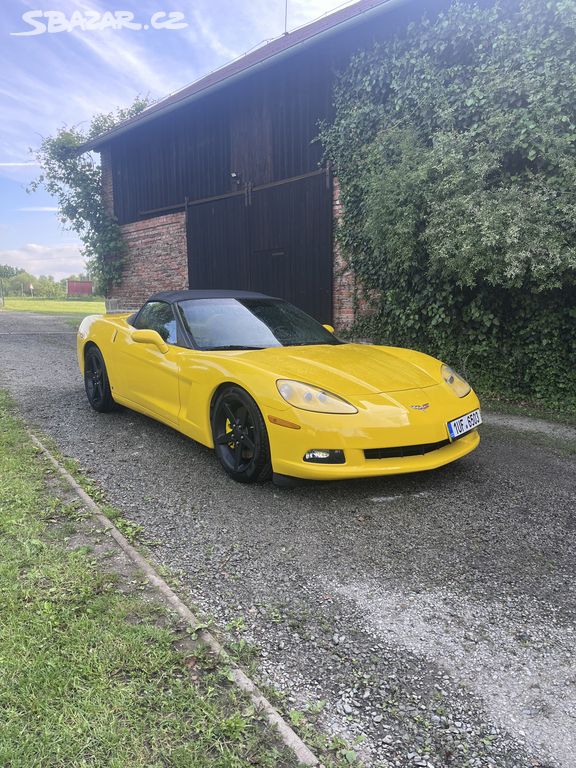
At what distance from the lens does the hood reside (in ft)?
11.2

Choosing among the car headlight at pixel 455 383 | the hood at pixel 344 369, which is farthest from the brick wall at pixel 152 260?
the car headlight at pixel 455 383

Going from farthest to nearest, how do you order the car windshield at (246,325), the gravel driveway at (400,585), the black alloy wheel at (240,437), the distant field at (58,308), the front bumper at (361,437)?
the distant field at (58,308), the car windshield at (246,325), the black alloy wheel at (240,437), the front bumper at (361,437), the gravel driveway at (400,585)

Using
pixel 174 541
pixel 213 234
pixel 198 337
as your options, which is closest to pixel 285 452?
pixel 174 541

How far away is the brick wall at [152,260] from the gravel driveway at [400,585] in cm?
989

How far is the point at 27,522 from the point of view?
2834mm

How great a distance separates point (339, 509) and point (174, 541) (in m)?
1.04

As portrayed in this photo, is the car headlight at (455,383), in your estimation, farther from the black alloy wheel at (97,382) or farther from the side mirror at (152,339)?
the black alloy wheel at (97,382)

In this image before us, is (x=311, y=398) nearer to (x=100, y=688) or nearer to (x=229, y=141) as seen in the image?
(x=100, y=688)

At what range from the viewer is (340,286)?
948 cm

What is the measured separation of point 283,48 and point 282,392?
8142mm

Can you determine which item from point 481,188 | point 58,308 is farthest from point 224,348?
point 58,308

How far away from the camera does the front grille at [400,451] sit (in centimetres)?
322

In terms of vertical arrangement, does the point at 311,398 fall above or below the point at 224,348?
below

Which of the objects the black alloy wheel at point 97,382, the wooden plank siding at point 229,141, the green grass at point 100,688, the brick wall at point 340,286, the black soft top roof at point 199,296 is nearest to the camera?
the green grass at point 100,688
